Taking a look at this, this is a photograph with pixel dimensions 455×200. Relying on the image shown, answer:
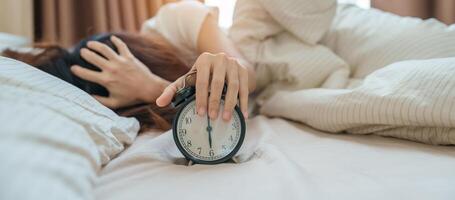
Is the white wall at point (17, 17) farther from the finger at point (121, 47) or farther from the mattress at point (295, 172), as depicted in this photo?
the mattress at point (295, 172)

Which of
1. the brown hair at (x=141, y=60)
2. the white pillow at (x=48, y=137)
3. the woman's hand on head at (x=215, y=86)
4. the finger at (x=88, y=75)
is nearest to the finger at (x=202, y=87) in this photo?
the woman's hand on head at (x=215, y=86)

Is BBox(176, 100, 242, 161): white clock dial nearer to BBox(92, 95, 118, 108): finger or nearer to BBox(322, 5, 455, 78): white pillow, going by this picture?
BBox(92, 95, 118, 108): finger

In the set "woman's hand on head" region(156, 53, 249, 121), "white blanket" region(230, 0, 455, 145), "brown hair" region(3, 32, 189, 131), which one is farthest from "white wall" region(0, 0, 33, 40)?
"woman's hand on head" region(156, 53, 249, 121)

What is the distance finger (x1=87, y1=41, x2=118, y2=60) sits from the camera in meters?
1.01

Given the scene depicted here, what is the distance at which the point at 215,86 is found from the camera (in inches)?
26.9

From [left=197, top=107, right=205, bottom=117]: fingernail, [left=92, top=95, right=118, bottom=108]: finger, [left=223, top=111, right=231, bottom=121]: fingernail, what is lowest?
[left=92, top=95, right=118, bottom=108]: finger

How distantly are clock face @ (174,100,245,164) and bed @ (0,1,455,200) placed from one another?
0.02 metres

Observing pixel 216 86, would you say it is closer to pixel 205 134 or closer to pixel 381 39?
pixel 205 134

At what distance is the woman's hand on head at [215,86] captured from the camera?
672 millimetres

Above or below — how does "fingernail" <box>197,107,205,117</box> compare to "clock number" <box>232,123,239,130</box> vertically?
above

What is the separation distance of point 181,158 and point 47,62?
1.57 feet

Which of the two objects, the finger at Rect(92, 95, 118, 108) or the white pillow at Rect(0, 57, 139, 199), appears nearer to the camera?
the white pillow at Rect(0, 57, 139, 199)

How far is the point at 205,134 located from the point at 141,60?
45cm

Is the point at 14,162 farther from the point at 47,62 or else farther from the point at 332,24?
the point at 332,24
